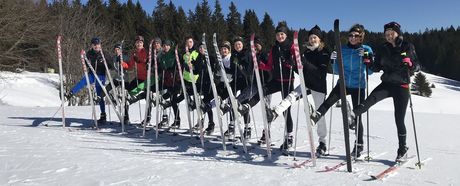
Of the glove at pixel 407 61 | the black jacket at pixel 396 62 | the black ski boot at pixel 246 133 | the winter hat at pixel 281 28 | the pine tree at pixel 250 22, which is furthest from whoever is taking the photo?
the pine tree at pixel 250 22

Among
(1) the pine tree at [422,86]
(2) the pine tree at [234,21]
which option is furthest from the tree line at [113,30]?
(1) the pine tree at [422,86]

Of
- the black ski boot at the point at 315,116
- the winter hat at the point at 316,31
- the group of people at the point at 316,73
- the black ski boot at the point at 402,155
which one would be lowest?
the black ski boot at the point at 402,155

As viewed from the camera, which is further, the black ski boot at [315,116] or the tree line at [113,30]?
the tree line at [113,30]

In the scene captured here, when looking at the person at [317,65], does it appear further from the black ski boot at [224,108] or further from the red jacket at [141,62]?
the red jacket at [141,62]

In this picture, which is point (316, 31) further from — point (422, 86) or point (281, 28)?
point (422, 86)

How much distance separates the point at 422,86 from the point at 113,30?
4036cm

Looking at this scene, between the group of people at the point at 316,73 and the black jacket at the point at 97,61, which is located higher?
the black jacket at the point at 97,61

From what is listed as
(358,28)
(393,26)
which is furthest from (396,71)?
(358,28)

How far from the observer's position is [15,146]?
6.68 metres

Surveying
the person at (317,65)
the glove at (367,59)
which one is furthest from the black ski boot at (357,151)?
the glove at (367,59)

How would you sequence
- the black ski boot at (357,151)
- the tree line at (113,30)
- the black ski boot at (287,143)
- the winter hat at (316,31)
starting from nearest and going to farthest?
the black ski boot at (357,151) < the winter hat at (316,31) < the black ski boot at (287,143) < the tree line at (113,30)

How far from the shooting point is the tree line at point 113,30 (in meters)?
22.8

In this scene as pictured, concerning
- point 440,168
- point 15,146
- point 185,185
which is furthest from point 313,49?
point 15,146

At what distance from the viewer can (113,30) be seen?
3391 centimetres
